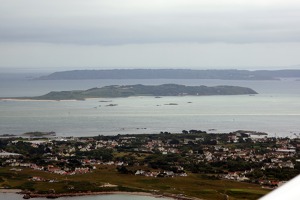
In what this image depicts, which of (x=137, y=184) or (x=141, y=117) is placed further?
(x=141, y=117)

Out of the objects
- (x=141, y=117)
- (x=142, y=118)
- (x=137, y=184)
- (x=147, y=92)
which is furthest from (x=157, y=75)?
(x=137, y=184)

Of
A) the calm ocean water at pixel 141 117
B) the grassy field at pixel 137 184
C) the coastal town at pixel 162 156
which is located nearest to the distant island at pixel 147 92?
the calm ocean water at pixel 141 117

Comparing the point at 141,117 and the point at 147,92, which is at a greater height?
the point at 147,92

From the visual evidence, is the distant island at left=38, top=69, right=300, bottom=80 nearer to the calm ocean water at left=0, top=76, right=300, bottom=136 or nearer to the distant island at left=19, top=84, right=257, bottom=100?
the distant island at left=19, top=84, right=257, bottom=100

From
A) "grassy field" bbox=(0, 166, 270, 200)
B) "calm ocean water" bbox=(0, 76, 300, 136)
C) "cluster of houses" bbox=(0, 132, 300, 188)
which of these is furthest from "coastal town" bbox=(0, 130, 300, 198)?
"calm ocean water" bbox=(0, 76, 300, 136)

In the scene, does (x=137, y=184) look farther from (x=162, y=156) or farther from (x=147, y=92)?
(x=147, y=92)

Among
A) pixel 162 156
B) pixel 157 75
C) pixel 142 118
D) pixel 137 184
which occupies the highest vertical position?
pixel 157 75

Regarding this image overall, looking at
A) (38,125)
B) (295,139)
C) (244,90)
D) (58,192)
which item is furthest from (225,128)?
(244,90)

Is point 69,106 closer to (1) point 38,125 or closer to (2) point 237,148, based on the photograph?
(1) point 38,125
